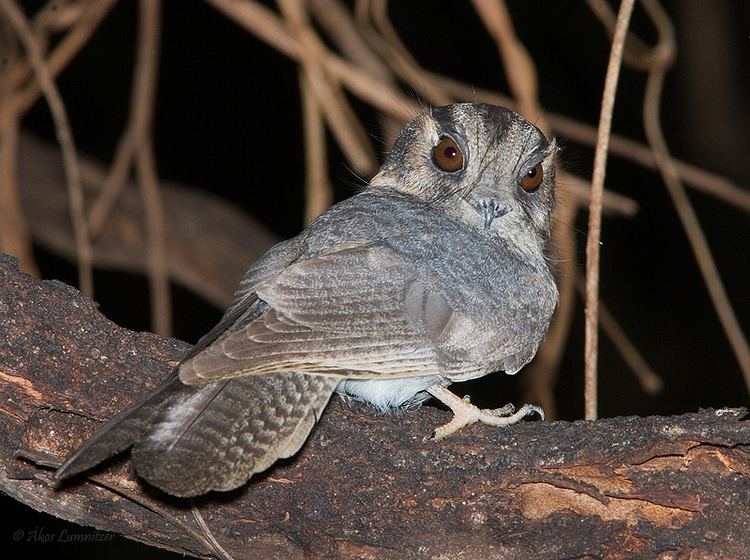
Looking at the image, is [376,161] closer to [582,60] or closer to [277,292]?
[277,292]

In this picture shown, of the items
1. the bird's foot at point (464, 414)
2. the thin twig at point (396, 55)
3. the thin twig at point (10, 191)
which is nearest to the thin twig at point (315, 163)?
the thin twig at point (396, 55)

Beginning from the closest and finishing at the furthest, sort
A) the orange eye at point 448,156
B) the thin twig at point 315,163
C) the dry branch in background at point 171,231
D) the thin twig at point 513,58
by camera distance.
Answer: the orange eye at point 448,156 < the thin twig at point 513,58 < the thin twig at point 315,163 < the dry branch in background at point 171,231

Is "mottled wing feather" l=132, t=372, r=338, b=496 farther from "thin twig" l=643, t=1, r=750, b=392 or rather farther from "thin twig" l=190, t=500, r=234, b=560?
"thin twig" l=643, t=1, r=750, b=392

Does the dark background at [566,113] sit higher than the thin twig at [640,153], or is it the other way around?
the dark background at [566,113]

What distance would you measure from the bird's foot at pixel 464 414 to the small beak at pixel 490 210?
1.64 feet

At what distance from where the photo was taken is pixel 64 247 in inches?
185

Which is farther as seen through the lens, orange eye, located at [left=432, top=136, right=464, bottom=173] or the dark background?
the dark background

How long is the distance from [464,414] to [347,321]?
0.38m

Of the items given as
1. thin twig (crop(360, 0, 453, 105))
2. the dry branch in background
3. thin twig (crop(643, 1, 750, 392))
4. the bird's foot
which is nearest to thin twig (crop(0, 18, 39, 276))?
the dry branch in background

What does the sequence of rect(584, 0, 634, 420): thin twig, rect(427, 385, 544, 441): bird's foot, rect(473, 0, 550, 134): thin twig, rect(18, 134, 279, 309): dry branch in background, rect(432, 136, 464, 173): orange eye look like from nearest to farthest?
rect(427, 385, 544, 441): bird's foot
rect(584, 0, 634, 420): thin twig
rect(432, 136, 464, 173): orange eye
rect(473, 0, 550, 134): thin twig
rect(18, 134, 279, 309): dry branch in background

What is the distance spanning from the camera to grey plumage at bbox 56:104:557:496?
2.06 meters

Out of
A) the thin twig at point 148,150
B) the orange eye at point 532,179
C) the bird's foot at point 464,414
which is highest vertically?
the thin twig at point 148,150

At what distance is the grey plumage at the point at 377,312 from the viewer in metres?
2.06

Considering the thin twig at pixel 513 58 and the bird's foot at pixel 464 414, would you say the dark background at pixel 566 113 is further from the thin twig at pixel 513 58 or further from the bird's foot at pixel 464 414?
the bird's foot at pixel 464 414
